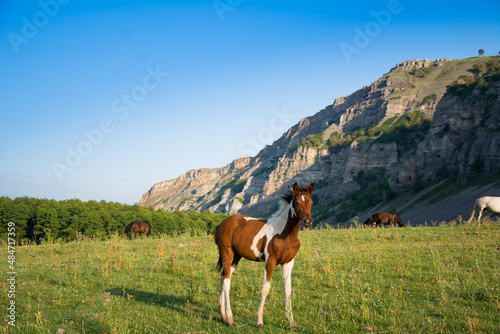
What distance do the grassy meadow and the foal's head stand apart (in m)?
2.36

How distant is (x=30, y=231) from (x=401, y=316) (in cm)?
6509

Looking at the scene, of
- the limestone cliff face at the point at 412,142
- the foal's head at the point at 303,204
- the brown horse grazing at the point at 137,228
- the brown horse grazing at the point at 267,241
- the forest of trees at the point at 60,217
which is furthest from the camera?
the limestone cliff face at the point at 412,142

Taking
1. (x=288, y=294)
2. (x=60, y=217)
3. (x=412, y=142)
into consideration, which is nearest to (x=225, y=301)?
(x=288, y=294)

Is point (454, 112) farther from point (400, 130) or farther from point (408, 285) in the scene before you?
point (408, 285)

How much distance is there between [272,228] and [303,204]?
3.59ft

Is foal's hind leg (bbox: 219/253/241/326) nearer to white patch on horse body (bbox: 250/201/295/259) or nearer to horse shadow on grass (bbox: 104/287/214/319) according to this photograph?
horse shadow on grass (bbox: 104/287/214/319)

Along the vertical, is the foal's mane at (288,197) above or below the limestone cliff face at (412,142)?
below

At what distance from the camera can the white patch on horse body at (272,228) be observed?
714 cm

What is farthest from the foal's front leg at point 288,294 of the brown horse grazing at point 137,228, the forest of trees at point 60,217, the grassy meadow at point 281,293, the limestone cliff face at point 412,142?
the forest of trees at point 60,217

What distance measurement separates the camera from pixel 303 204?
663 cm

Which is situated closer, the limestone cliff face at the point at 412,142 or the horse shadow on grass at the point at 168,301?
the horse shadow on grass at the point at 168,301

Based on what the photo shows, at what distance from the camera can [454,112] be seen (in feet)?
253

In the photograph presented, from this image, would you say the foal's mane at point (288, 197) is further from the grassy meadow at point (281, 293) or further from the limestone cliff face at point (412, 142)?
the grassy meadow at point (281, 293)

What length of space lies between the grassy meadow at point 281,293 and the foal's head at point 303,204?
7.74 ft
